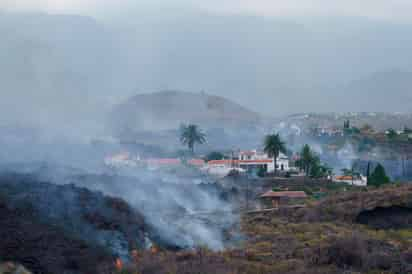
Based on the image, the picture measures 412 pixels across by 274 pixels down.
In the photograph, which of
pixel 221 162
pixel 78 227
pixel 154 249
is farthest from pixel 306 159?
pixel 78 227

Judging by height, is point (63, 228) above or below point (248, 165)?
below

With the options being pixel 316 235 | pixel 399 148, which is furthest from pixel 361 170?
pixel 316 235

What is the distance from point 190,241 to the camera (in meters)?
26.9

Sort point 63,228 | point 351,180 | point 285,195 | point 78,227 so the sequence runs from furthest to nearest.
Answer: point 351,180 < point 285,195 < point 78,227 < point 63,228

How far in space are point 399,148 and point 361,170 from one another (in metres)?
12.0

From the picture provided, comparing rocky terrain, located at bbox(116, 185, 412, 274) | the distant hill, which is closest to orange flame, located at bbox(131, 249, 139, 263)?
rocky terrain, located at bbox(116, 185, 412, 274)

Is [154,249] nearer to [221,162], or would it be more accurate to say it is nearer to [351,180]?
[351,180]

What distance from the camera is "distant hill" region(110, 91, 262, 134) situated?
153 m

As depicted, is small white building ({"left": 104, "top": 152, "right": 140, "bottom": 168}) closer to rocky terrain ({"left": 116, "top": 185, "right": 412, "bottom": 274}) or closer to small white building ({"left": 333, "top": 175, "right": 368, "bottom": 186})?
small white building ({"left": 333, "top": 175, "right": 368, "bottom": 186})

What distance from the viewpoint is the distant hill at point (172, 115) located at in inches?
6033

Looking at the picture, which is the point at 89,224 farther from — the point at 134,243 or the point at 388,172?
the point at 388,172

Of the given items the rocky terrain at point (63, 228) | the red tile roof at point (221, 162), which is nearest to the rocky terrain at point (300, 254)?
the rocky terrain at point (63, 228)

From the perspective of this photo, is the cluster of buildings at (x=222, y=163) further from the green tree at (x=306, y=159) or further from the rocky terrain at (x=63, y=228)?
the rocky terrain at (x=63, y=228)

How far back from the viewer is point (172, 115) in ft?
582
